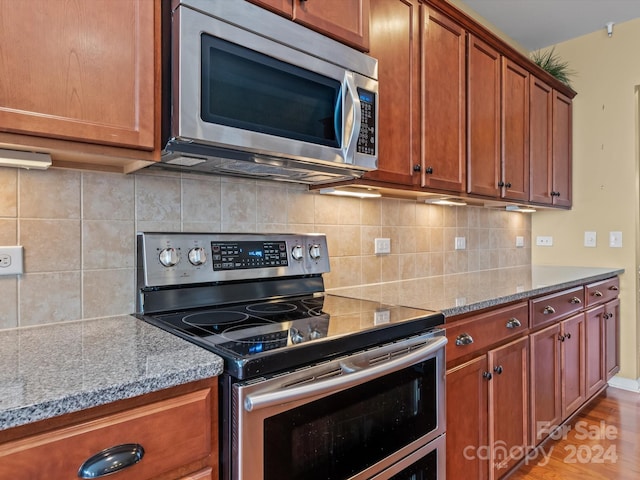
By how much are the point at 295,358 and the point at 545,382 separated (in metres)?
1.75

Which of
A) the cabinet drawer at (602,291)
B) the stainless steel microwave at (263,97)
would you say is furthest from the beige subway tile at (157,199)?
the cabinet drawer at (602,291)

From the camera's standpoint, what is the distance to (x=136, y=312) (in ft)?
4.39

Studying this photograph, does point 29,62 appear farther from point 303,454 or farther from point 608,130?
point 608,130

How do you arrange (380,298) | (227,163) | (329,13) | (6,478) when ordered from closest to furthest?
(6,478)
(227,163)
(329,13)
(380,298)

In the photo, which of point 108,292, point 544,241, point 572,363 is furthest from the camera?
point 544,241

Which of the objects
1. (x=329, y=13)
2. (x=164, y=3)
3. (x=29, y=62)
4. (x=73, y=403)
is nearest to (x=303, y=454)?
(x=73, y=403)

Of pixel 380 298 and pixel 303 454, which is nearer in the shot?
pixel 303 454

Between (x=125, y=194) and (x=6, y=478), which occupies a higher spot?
(x=125, y=194)

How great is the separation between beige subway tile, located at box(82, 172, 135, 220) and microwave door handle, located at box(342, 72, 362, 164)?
716 mm

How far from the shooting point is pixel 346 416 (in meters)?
1.07

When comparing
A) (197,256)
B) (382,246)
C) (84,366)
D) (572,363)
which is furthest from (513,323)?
(84,366)

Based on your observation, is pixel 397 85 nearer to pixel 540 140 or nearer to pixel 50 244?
pixel 50 244

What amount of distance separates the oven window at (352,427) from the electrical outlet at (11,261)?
2.72 ft

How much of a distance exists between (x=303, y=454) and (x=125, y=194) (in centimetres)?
95
